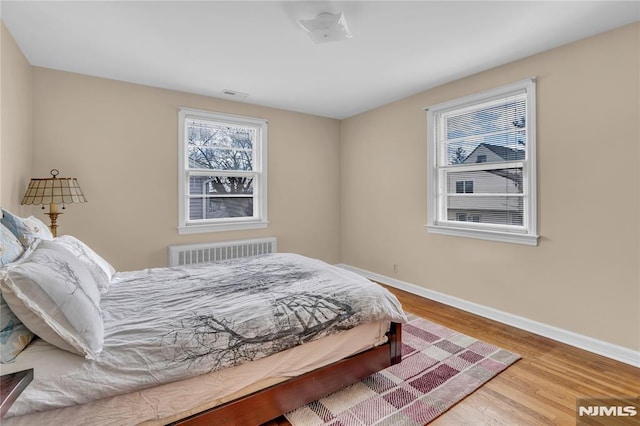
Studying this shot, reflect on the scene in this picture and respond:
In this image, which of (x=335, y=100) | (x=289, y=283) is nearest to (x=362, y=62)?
(x=335, y=100)

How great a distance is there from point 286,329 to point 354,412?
2.18ft

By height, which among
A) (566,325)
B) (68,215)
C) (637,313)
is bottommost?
(566,325)

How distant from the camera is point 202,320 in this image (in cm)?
166

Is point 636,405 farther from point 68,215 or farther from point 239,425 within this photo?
point 68,215

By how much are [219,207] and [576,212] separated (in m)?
3.85

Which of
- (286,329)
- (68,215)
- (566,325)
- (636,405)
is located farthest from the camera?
(68,215)

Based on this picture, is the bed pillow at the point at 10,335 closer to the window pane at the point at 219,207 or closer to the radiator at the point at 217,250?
the radiator at the point at 217,250

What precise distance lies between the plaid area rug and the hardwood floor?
7cm

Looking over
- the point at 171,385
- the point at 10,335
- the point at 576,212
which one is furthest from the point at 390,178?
the point at 10,335

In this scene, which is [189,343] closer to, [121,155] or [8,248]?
[8,248]

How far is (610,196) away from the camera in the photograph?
242cm

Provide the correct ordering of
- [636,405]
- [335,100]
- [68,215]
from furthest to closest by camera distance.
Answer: [335,100]
[68,215]
[636,405]

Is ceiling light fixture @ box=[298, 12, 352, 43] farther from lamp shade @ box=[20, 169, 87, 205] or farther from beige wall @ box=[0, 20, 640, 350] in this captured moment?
lamp shade @ box=[20, 169, 87, 205]

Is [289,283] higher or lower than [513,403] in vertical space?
higher
